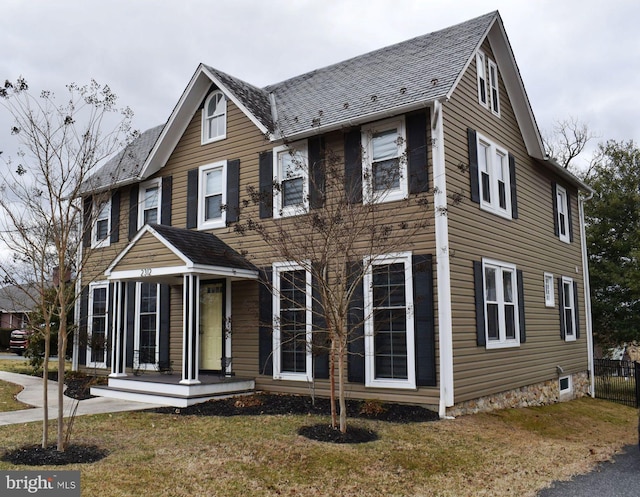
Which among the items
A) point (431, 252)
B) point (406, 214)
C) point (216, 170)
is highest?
point (216, 170)

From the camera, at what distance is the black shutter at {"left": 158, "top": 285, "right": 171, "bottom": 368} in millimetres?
13868

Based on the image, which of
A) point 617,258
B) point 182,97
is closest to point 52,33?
point 182,97

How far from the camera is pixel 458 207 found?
35.9 feet

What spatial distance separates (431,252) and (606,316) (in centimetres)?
1363

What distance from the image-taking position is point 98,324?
16.1 meters

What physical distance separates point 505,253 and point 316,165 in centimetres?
468

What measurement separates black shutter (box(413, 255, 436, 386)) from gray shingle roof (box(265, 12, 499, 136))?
9.90 feet

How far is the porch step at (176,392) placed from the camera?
35.6 feet

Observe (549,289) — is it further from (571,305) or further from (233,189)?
(233,189)

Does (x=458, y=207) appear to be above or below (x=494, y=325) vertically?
above

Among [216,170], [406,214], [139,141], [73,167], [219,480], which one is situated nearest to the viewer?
[219,480]

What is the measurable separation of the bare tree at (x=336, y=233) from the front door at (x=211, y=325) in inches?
69.8

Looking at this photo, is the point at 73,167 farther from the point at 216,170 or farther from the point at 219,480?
the point at 216,170

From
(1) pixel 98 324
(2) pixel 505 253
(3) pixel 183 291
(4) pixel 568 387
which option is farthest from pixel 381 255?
(1) pixel 98 324
